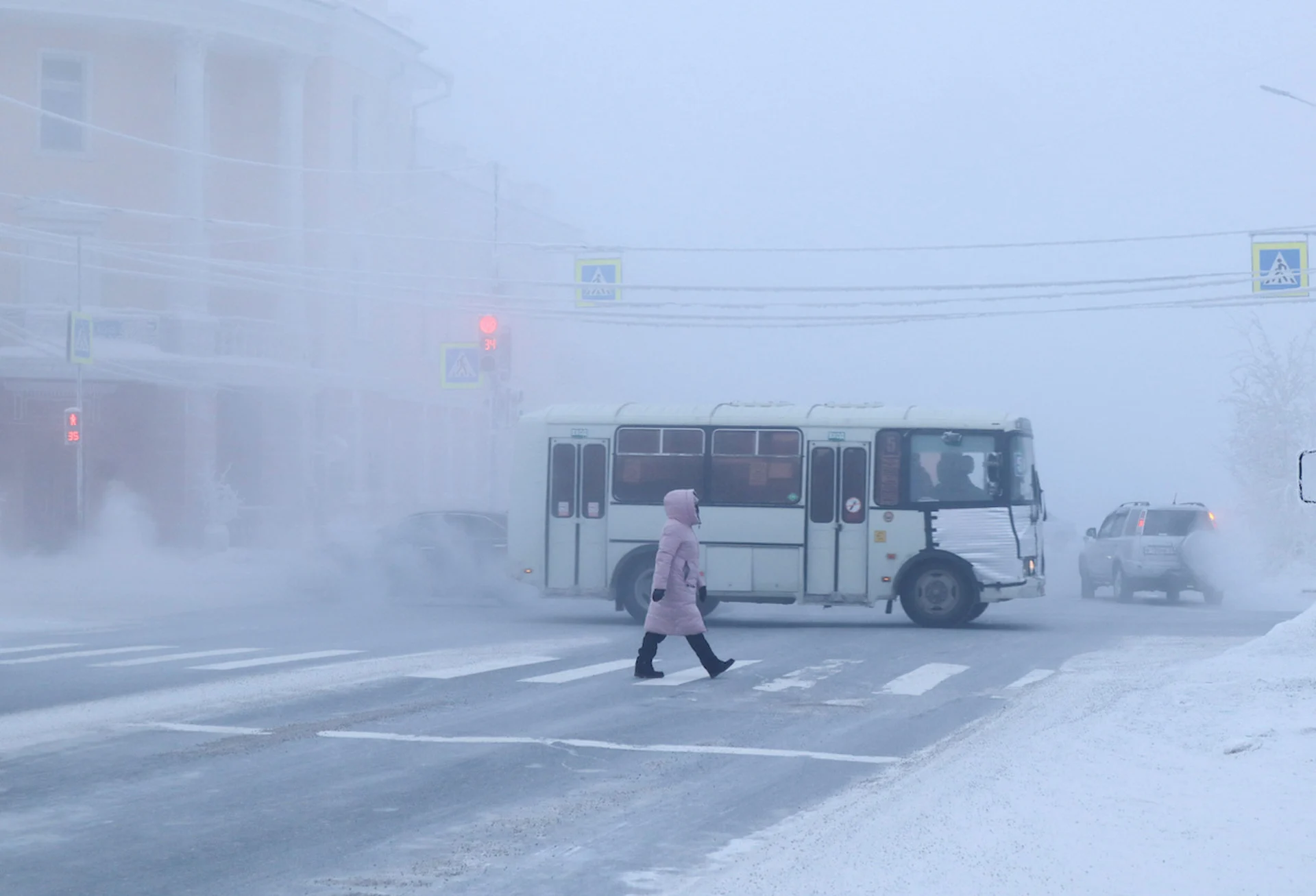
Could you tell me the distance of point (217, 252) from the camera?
44594 mm

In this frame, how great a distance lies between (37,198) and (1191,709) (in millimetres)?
34110

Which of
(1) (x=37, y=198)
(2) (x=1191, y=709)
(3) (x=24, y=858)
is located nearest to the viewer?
Answer: (3) (x=24, y=858)

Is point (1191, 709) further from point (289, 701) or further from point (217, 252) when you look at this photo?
point (217, 252)

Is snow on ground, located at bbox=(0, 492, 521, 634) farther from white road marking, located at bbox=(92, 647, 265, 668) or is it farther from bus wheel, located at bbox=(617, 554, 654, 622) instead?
bus wheel, located at bbox=(617, 554, 654, 622)

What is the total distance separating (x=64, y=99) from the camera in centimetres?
4231

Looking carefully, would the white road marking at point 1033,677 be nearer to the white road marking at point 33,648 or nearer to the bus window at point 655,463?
the bus window at point 655,463

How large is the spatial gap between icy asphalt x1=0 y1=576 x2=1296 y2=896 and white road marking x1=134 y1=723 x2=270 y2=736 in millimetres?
47

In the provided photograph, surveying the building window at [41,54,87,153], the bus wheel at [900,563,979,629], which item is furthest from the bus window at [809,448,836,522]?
the building window at [41,54,87,153]

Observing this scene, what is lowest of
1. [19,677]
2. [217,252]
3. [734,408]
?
[19,677]

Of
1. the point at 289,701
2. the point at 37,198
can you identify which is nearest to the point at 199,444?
the point at 37,198

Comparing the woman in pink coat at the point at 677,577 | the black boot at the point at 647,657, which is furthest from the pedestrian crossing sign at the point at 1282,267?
the black boot at the point at 647,657

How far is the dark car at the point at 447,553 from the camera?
27062 mm

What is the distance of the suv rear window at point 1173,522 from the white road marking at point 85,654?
1907cm

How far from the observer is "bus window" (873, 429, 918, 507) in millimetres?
21703
